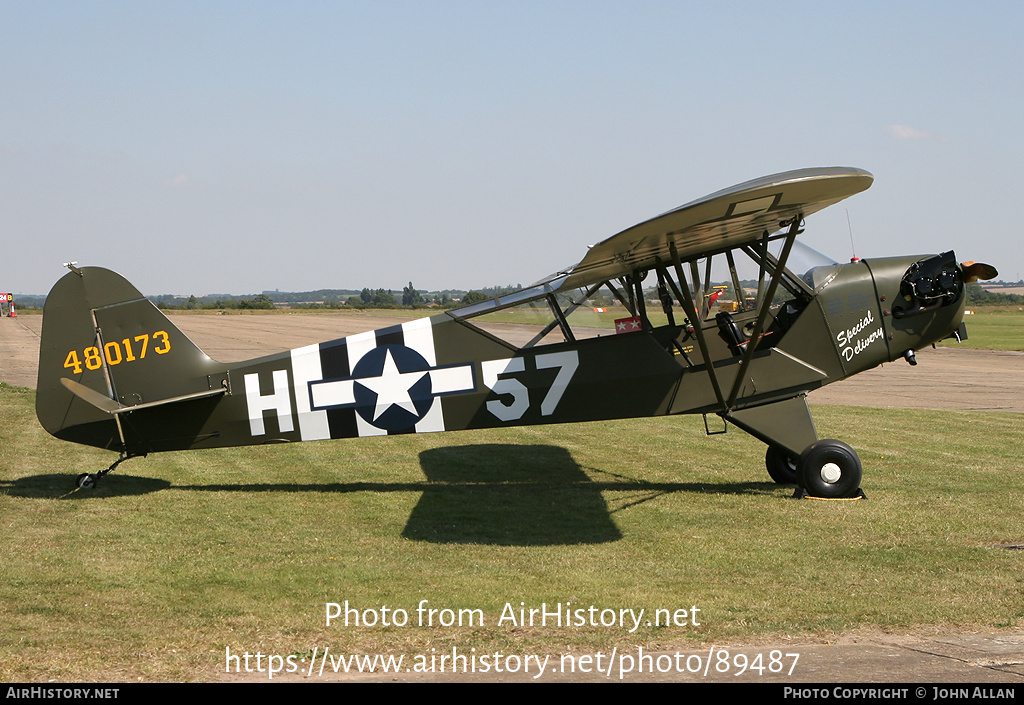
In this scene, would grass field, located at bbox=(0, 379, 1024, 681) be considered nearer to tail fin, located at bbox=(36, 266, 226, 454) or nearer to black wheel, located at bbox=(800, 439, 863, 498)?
black wheel, located at bbox=(800, 439, 863, 498)

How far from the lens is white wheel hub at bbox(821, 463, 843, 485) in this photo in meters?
8.44

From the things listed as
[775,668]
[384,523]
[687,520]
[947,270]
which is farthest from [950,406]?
[775,668]

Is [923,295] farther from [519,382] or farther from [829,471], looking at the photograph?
[519,382]

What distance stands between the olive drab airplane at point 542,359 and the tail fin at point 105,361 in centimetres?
1

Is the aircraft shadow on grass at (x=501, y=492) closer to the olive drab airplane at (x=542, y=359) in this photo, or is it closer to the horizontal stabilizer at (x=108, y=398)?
the olive drab airplane at (x=542, y=359)

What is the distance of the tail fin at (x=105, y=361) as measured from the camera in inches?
343

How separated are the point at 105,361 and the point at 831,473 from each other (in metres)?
7.27

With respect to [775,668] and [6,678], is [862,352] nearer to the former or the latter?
[775,668]

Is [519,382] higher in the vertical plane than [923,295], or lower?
lower

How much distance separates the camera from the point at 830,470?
8445mm

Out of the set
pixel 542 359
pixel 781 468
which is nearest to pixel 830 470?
pixel 781 468

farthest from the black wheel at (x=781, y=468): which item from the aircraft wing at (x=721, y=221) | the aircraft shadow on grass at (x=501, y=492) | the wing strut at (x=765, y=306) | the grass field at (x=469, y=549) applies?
the aircraft wing at (x=721, y=221)
